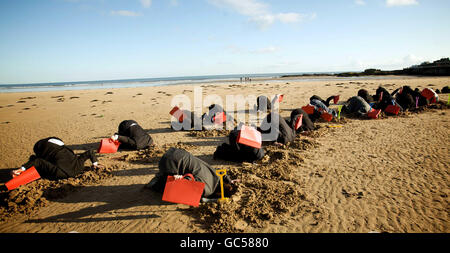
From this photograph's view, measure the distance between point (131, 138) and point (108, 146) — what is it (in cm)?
70

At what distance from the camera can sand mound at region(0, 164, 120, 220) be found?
3.89m

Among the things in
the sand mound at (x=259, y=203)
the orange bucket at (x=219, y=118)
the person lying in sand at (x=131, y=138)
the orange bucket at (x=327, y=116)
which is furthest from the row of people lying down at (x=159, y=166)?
the orange bucket at (x=327, y=116)

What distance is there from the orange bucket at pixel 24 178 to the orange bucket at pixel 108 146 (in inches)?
78.2

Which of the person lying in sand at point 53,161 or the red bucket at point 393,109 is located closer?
the person lying in sand at point 53,161

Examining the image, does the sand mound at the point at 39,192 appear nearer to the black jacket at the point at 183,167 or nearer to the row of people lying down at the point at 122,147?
the row of people lying down at the point at 122,147

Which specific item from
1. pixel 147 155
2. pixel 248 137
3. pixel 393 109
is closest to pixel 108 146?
pixel 147 155

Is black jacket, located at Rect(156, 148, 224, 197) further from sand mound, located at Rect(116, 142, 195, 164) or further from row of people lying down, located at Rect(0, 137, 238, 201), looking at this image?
sand mound, located at Rect(116, 142, 195, 164)

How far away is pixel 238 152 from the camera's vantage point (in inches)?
219

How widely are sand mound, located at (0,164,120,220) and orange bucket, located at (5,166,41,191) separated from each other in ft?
0.33

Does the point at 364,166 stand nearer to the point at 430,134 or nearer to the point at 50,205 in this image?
the point at 430,134

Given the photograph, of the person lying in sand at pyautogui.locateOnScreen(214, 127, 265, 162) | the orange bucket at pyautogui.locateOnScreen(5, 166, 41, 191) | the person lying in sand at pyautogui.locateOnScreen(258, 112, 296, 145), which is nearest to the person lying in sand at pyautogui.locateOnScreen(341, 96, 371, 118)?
the person lying in sand at pyautogui.locateOnScreen(258, 112, 296, 145)

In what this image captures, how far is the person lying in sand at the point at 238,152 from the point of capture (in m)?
5.48

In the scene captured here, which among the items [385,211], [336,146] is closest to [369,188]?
[385,211]
